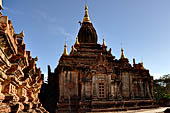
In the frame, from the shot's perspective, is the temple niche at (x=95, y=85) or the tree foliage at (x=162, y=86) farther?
the tree foliage at (x=162, y=86)

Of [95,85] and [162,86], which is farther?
[162,86]

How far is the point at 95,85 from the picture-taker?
2328 cm

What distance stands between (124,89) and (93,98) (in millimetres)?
6177

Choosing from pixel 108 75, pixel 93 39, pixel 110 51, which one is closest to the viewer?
pixel 108 75

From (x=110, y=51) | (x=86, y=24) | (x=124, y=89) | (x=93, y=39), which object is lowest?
(x=124, y=89)

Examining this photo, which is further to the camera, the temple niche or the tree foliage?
the tree foliage

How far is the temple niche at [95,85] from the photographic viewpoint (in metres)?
22.4

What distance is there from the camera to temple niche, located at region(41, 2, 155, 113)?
22406 mm

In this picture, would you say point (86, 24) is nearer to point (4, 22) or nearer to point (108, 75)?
point (108, 75)

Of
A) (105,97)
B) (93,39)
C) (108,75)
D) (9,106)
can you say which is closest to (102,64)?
(108,75)

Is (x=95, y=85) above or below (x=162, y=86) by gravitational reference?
above

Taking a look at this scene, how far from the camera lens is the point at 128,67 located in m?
26.7

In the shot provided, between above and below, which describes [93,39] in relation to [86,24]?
below

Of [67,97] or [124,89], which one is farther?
[124,89]
